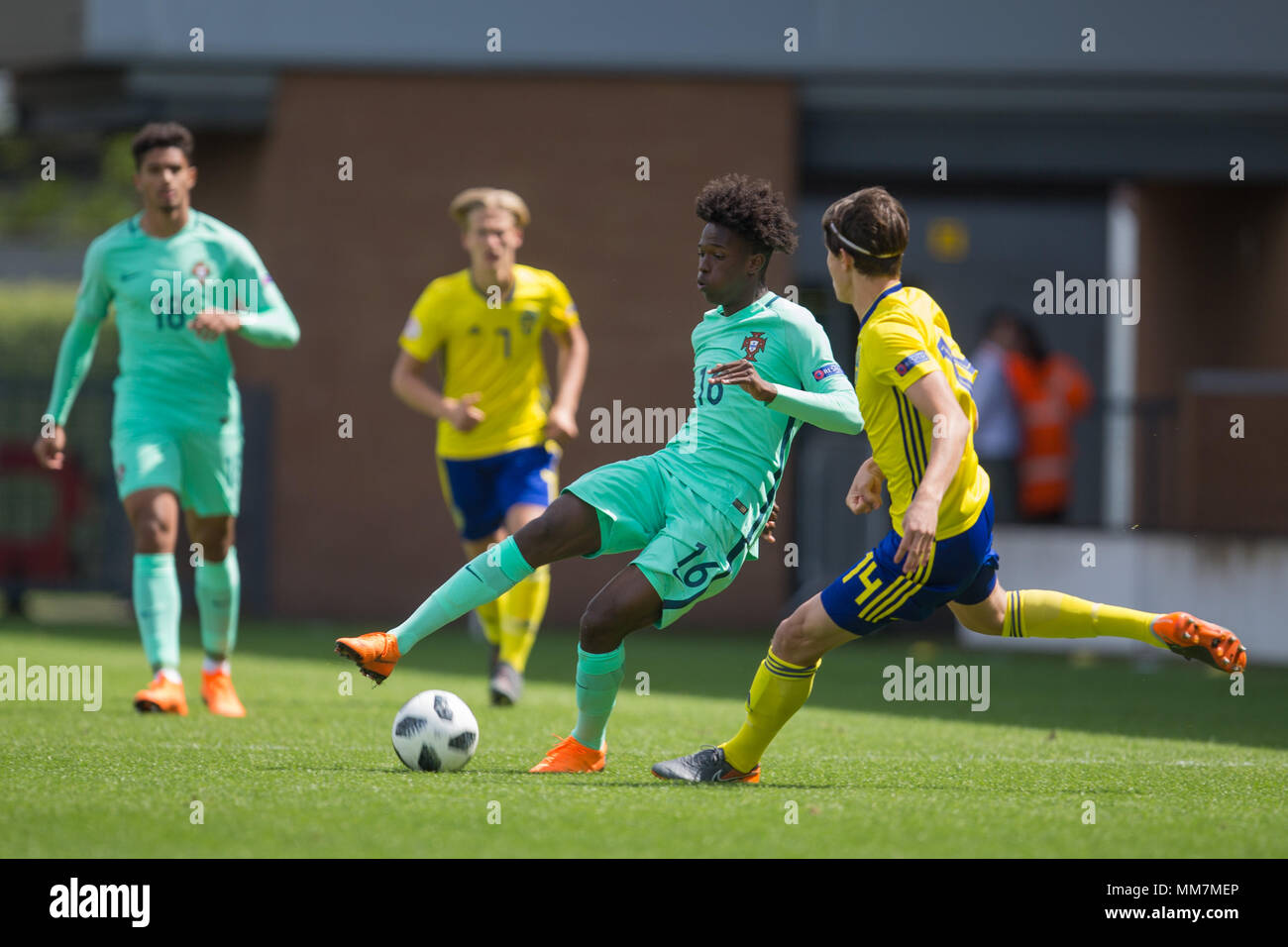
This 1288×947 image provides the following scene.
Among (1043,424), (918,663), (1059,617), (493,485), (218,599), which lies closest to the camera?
(1059,617)

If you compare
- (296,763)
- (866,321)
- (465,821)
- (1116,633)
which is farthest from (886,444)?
(296,763)

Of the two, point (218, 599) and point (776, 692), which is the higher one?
point (218, 599)

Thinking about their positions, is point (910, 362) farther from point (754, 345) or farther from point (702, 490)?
point (702, 490)

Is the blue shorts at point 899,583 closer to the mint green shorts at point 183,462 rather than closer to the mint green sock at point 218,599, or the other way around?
the mint green shorts at point 183,462

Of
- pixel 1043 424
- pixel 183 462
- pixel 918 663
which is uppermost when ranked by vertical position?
pixel 1043 424

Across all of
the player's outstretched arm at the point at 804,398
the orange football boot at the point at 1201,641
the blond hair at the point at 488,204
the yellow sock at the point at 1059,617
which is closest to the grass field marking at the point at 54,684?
the blond hair at the point at 488,204

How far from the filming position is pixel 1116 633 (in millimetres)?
6355

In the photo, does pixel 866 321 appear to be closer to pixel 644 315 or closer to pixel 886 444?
pixel 886 444

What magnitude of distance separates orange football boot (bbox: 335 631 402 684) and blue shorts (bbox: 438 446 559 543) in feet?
10.0

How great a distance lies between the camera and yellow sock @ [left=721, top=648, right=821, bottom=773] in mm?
6070

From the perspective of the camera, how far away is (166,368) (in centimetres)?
845

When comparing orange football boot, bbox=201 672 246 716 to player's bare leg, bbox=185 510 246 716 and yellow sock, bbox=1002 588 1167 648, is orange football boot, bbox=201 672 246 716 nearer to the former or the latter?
player's bare leg, bbox=185 510 246 716

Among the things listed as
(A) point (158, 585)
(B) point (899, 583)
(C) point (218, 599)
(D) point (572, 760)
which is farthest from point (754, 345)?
(C) point (218, 599)

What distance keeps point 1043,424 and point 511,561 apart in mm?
9257
